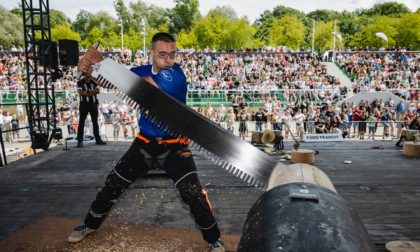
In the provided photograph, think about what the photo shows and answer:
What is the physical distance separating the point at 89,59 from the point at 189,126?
102 cm

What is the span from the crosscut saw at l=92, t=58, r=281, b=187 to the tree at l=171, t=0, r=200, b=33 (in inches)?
2555

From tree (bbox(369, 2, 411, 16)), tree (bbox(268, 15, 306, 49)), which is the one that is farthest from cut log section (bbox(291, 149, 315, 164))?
tree (bbox(369, 2, 411, 16))

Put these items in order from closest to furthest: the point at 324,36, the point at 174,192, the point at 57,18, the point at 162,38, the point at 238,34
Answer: the point at 162,38 → the point at 174,192 → the point at 238,34 → the point at 324,36 → the point at 57,18

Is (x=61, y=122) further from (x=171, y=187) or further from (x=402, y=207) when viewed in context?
(x=402, y=207)

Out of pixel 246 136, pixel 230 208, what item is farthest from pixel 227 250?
pixel 246 136

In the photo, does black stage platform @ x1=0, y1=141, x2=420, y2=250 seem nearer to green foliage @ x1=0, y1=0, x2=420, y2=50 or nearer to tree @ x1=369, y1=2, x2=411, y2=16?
green foliage @ x1=0, y1=0, x2=420, y2=50

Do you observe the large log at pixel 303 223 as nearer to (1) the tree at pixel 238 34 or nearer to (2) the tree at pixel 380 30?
(1) the tree at pixel 238 34

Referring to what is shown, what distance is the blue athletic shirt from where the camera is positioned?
8.56 feet

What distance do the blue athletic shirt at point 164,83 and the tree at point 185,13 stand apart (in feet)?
212

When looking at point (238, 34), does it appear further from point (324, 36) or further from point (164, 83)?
point (164, 83)

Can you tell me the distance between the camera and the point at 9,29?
2288 inches

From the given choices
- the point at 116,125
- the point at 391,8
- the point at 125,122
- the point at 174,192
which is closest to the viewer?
the point at 174,192

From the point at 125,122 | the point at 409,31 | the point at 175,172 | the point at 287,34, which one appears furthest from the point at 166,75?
the point at 409,31

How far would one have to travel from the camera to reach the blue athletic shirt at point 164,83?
261 cm
